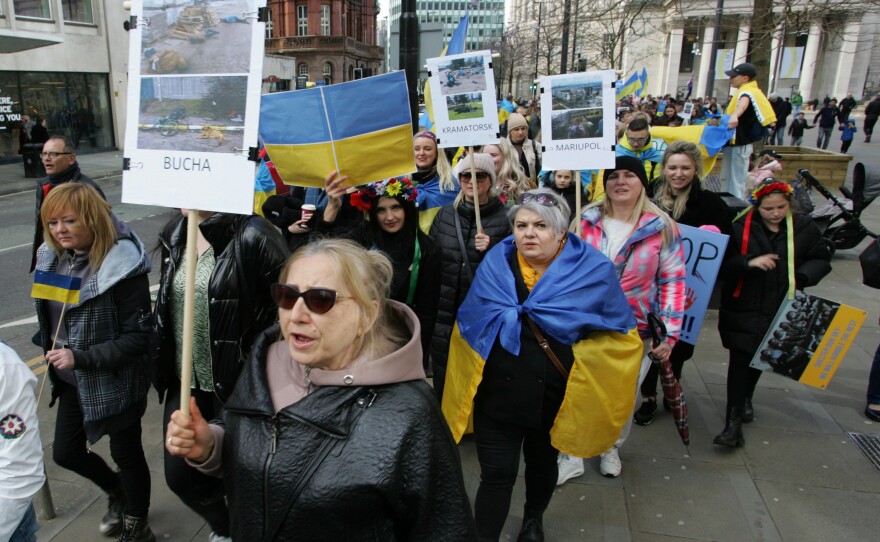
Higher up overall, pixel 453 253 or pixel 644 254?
pixel 644 254

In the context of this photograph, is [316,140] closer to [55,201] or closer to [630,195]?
[55,201]

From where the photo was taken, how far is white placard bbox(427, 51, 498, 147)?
4.12 m

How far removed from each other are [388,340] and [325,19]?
227ft

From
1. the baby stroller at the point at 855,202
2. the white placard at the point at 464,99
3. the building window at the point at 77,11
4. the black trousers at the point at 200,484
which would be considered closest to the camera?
→ the black trousers at the point at 200,484

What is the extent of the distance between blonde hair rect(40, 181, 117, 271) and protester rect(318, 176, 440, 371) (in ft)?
3.88

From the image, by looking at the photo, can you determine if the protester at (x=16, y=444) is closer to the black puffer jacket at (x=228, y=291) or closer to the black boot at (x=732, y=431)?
A: the black puffer jacket at (x=228, y=291)

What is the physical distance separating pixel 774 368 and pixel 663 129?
379 centimetres

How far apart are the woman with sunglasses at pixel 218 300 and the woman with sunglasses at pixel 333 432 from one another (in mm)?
1019

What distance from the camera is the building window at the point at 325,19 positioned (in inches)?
2532

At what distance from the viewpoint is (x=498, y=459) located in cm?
294

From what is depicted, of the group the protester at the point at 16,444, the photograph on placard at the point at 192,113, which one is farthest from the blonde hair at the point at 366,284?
the protester at the point at 16,444

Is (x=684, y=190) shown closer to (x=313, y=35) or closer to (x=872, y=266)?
(x=872, y=266)

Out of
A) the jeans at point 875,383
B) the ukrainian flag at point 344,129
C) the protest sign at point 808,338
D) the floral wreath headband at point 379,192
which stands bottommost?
the jeans at point 875,383

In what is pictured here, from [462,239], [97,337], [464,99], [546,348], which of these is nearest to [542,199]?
[546,348]
